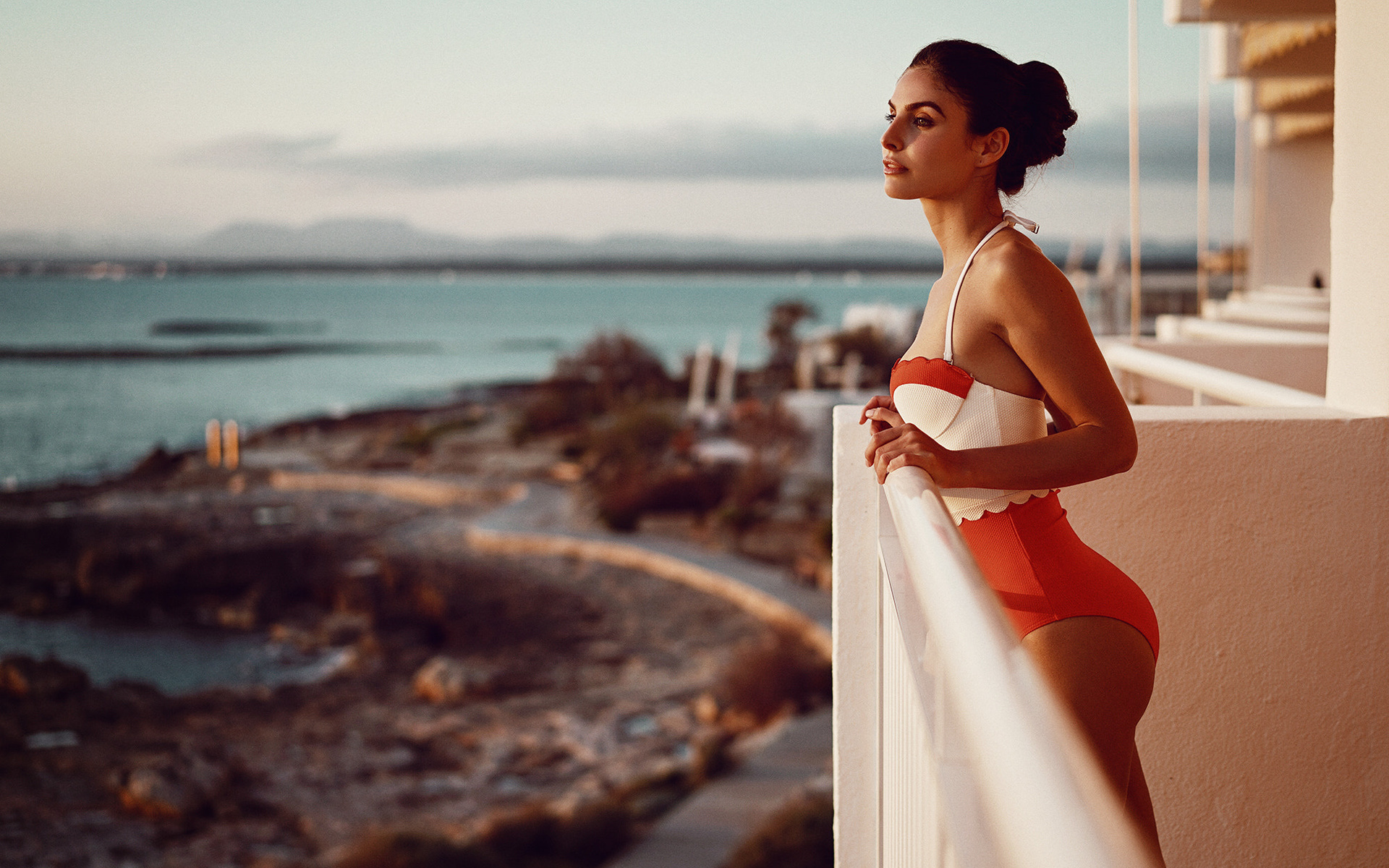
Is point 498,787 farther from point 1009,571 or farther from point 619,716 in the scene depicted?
point 1009,571

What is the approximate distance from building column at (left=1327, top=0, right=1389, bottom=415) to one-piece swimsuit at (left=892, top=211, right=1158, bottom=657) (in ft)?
2.74

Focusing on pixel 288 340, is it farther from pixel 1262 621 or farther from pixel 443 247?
pixel 1262 621

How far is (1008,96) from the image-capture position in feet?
4.77

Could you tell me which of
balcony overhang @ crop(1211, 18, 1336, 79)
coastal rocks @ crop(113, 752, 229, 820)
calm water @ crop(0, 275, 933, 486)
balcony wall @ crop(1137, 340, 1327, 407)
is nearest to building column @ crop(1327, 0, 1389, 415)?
balcony wall @ crop(1137, 340, 1327, 407)

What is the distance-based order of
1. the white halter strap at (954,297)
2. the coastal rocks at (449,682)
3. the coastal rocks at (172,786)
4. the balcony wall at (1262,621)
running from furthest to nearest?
1. the coastal rocks at (449,682)
2. the coastal rocks at (172,786)
3. the balcony wall at (1262,621)
4. the white halter strap at (954,297)

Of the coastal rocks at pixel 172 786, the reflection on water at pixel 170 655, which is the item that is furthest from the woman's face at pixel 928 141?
the reflection on water at pixel 170 655

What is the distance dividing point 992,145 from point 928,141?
0.08 m

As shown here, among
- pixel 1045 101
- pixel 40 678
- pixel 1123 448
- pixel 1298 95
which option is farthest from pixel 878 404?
pixel 40 678

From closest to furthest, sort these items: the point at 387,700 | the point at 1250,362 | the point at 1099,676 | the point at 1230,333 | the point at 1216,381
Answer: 1. the point at 1099,676
2. the point at 1216,381
3. the point at 1250,362
4. the point at 1230,333
5. the point at 387,700

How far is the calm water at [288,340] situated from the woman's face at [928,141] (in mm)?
29630

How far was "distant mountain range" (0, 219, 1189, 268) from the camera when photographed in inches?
2913

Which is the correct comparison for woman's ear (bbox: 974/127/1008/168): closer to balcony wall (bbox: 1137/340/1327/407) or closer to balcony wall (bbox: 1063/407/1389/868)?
balcony wall (bbox: 1063/407/1389/868)

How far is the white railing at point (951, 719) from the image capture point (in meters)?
0.48

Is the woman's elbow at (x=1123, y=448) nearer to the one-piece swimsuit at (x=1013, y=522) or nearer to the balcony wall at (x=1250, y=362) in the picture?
the one-piece swimsuit at (x=1013, y=522)
